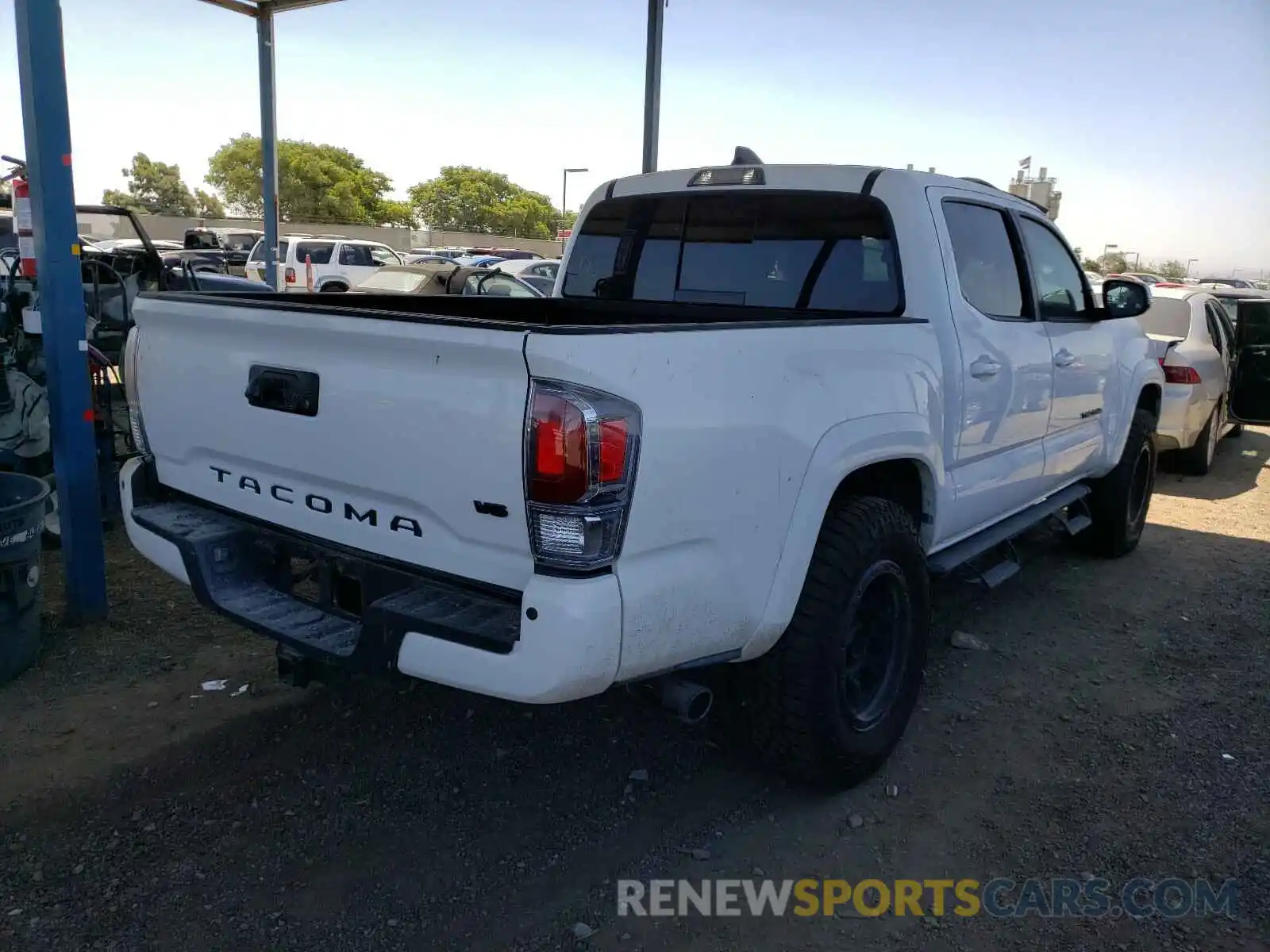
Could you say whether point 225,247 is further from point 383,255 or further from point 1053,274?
point 1053,274

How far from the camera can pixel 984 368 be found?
3.71 metres

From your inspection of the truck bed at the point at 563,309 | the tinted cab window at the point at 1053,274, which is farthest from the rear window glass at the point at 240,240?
the tinted cab window at the point at 1053,274

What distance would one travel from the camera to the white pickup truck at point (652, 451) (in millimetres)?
2213

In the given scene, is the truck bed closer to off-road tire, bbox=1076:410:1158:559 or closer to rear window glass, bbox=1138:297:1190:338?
off-road tire, bbox=1076:410:1158:559

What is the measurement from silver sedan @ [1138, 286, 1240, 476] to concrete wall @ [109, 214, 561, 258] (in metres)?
43.0

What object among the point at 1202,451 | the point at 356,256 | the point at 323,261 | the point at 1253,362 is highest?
the point at 356,256

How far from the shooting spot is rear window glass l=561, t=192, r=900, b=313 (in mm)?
3656

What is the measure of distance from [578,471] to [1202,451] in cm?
849

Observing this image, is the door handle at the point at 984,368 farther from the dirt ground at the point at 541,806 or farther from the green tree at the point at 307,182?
the green tree at the point at 307,182

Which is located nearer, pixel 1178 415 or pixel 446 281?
pixel 1178 415

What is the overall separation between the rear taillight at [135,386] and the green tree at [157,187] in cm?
8268

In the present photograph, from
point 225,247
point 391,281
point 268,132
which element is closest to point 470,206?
point 225,247

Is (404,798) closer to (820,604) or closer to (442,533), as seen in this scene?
(442,533)

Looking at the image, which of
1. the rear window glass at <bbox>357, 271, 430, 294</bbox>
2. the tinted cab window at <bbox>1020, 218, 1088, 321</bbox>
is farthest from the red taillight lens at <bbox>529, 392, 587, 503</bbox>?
the rear window glass at <bbox>357, 271, 430, 294</bbox>
